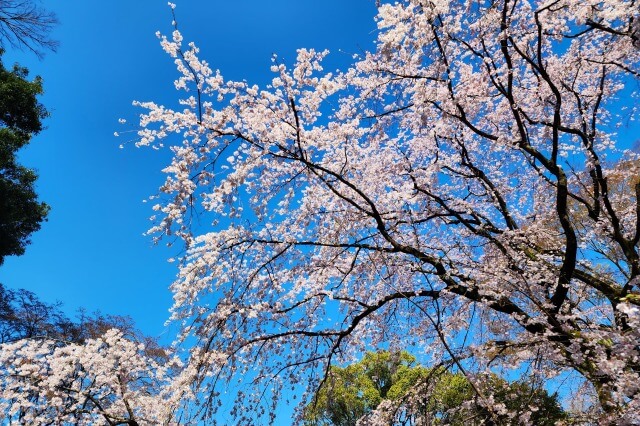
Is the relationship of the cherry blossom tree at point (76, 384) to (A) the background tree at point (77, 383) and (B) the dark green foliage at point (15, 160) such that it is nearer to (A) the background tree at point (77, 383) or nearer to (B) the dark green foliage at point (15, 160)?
(A) the background tree at point (77, 383)

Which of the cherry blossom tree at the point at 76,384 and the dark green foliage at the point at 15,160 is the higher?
the dark green foliage at the point at 15,160

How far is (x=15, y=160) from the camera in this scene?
43.0 ft

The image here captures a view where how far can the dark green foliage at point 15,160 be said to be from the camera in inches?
499

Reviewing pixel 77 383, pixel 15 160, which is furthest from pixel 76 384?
pixel 15 160

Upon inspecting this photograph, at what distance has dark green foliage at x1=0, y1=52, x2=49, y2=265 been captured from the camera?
12.7 meters

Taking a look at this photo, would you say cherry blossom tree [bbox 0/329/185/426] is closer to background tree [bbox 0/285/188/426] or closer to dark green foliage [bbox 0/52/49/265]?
background tree [bbox 0/285/188/426]

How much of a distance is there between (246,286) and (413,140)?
12.9ft

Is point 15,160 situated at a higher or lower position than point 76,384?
higher

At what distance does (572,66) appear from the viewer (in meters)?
6.54

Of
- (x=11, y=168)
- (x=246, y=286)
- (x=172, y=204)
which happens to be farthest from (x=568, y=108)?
(x=11, y=168)

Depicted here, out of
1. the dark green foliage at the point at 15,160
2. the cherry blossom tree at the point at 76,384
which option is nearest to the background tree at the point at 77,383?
the cherry blossom tree at the point at 76,384

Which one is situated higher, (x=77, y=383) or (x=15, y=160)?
(x=15, y=160)

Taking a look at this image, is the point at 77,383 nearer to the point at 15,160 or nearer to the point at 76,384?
the point at 76,384

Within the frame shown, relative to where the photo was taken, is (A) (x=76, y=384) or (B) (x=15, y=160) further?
(B) (x=15, y=160)
